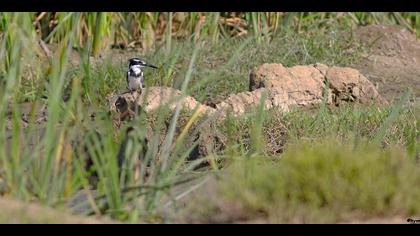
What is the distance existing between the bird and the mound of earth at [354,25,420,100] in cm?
229

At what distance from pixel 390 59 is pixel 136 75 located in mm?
3256

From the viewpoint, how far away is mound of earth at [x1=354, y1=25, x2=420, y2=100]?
32.7 feet

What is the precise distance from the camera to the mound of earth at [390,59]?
9.98 meters

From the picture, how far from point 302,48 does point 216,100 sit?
5.61 feet

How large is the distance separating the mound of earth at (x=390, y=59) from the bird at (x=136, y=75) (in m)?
2.29

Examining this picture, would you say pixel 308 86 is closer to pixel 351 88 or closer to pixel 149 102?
pixel 351 88

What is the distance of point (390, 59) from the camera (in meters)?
10.9

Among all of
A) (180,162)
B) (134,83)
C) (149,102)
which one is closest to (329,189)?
(180,162)

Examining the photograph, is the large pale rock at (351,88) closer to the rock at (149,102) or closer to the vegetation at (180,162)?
the vegetation at (180,162)

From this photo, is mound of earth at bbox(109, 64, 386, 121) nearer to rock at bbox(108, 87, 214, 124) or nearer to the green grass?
rock at bbox(108, 87, 214, 124)

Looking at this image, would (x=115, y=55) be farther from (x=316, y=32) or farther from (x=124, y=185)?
(x=124, y=185)

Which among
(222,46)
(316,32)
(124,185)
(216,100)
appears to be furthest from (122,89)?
(124,185)

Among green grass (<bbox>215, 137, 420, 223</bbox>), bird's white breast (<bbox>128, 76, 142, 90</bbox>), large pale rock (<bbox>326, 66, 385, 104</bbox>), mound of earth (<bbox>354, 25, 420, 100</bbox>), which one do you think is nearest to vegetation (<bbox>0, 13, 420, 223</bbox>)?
green grass (<bbox>215, 137, 420, 223</bbox>)

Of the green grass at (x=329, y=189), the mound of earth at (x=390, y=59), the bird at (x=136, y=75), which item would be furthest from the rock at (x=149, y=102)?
the green grass at (x=329, y=189)
